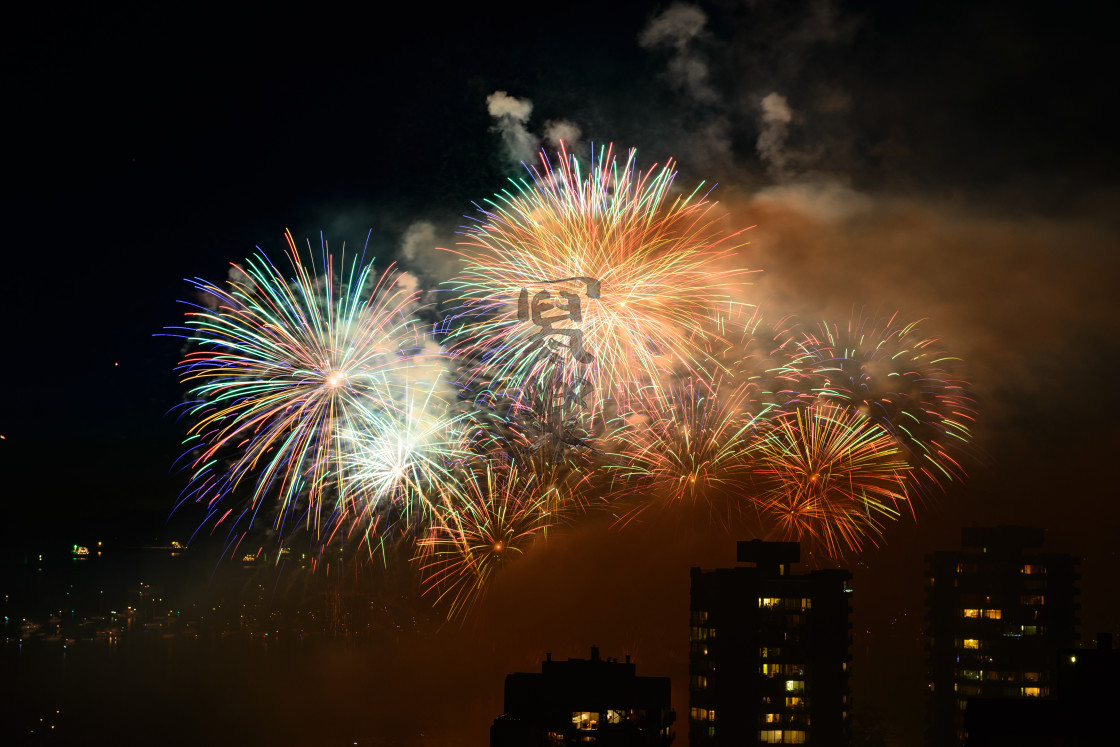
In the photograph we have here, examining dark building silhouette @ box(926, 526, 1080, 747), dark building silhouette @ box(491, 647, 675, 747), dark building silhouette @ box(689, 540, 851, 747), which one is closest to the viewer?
dark building silhouette @ box(491, 647, 675, 747)

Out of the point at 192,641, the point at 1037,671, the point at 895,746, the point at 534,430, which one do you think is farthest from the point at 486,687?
the point at 534,430

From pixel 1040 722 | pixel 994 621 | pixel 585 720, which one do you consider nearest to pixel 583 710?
A: pixel 585 720

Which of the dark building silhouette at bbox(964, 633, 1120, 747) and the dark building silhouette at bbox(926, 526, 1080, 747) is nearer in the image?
the dark building silhouette at bbox(964, 633, 1120, 747)

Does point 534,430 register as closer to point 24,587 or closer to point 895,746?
point 895,746

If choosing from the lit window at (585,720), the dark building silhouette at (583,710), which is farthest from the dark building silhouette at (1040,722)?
the lit window at (585,720)

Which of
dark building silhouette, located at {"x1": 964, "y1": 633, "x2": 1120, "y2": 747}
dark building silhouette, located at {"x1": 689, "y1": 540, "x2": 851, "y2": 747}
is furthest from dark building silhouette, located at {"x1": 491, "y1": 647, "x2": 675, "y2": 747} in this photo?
dark building silhouette, located at {"x1": 964, "y1": 633, "x2": 1120, "y2": 747}

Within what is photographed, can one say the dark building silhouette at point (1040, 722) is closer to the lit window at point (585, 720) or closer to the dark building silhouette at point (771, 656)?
the lit window at point (585, 720)

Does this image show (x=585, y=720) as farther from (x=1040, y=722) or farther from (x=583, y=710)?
(x=1040, y=722)

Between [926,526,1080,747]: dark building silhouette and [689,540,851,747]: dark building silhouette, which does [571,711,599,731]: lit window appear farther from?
[926,526,1080,747]: dark building silhouette
